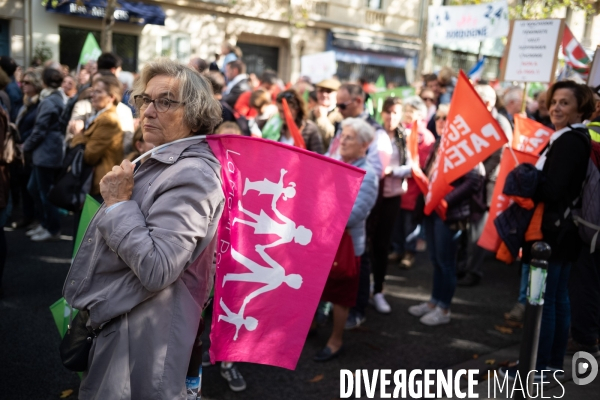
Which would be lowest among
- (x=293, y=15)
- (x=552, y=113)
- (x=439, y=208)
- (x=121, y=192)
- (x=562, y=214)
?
(x=439, y=208)

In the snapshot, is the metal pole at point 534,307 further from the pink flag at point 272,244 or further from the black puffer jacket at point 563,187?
the pink flag at point 272,244

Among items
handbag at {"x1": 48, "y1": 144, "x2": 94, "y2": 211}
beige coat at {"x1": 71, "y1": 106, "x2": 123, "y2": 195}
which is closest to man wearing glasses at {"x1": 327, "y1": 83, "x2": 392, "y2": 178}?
beige coat at {"x1": 71, "y1": 106, "x2": 123, "y2": 195}

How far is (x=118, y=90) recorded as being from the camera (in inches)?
203

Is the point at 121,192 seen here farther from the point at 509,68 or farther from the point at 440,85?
the point at 440,85

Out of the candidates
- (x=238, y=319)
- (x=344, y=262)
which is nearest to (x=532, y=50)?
(x=344, y=262)

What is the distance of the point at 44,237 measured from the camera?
6918 millimetres

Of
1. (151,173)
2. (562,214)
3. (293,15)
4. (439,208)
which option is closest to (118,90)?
(439,208)

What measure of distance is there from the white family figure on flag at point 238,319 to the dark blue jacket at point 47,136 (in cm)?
509

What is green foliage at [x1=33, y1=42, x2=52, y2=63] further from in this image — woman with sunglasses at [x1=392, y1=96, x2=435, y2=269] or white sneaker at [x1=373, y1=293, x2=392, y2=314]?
white sneaker at [x1=373, y1=293, x2=392, y2=314]

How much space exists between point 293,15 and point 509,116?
16.5m

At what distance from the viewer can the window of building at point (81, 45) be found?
59.3 ft

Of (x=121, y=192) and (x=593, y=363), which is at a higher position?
(x=121, y=192)

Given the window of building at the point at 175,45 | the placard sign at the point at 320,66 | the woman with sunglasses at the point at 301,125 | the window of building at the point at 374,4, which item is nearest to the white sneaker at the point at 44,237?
the woman with sunglasses at the point at 301,125

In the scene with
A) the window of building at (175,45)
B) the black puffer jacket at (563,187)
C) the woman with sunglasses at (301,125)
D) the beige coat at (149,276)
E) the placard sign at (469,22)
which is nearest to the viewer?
the beige coat at (149,276)
